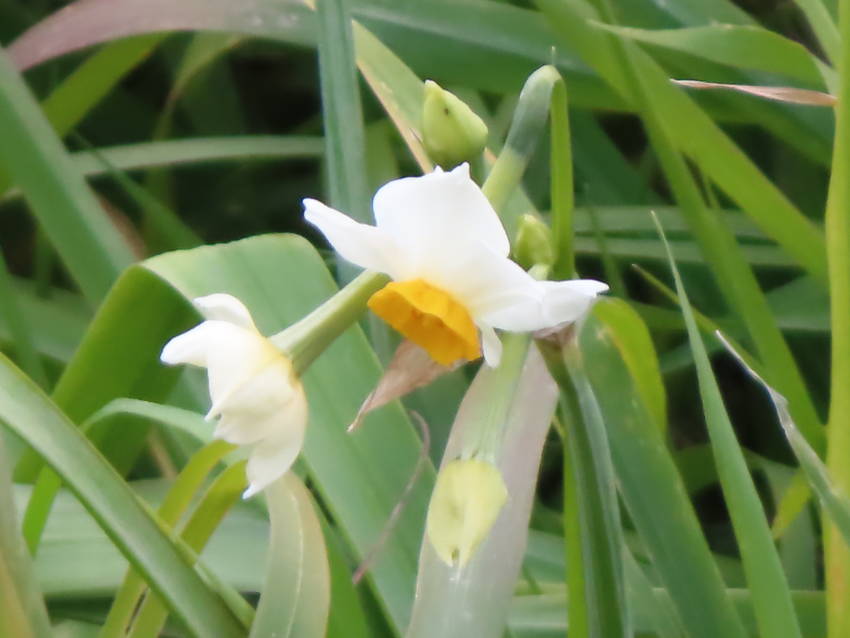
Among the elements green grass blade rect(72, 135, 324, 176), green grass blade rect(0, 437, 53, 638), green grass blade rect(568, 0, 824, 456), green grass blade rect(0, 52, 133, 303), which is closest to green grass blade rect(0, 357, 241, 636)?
green grass blade rect(0, 437, 53, 638)

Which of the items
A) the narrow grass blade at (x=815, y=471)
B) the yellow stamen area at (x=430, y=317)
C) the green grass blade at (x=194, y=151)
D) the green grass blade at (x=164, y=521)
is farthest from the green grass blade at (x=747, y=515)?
the green grass blade at (x=194, y=151)

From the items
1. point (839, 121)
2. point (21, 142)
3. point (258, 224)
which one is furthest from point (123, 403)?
point (258, 224)

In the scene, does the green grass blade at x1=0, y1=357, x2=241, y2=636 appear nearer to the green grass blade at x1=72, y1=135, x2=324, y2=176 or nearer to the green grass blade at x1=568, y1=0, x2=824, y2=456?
the green grass blade at x1=568, y1=0, x2=824, y2=456

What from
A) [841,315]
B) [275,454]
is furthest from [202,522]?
[841,315]

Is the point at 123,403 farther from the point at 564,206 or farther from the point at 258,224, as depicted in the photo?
the point at 258,224

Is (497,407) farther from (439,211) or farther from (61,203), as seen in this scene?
(61,203)

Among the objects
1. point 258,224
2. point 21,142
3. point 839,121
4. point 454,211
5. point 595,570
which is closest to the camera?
point 454,211
